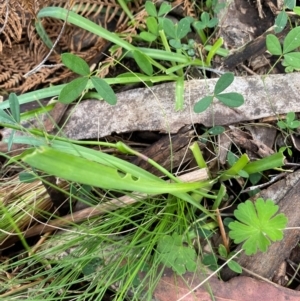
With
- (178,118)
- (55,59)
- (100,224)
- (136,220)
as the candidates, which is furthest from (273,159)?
(55,59)

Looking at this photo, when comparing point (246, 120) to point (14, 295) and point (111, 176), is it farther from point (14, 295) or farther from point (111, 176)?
point (14, 295)

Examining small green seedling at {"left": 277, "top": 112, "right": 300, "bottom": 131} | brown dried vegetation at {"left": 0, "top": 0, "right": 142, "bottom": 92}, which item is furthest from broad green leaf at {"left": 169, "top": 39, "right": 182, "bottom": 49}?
small green seedling at {"left": 277, "top": 112, "right": 300, "bottom": 131}

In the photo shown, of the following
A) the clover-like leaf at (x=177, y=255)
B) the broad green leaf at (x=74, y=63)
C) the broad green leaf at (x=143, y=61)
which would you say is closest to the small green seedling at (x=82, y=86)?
the broad green leaf at (x=74, y=63)

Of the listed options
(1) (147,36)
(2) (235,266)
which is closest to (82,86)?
(1) (147,36)

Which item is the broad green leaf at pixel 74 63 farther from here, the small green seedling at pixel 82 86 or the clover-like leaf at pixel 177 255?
the clover-like leaf at pixel 177 255

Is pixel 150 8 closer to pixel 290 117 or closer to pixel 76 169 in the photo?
pixel 290 117
